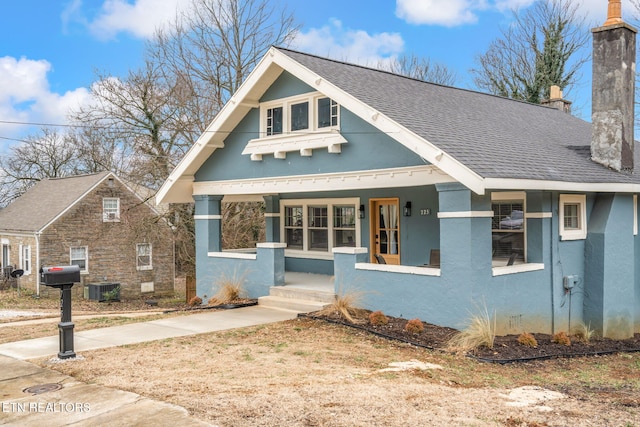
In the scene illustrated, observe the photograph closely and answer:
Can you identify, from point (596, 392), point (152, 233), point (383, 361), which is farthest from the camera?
point (152, 233)

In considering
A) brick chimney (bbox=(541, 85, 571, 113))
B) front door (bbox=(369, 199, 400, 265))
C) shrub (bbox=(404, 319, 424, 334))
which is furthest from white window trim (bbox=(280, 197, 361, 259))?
brick chimney (bbox=(541, 85, 571, 113))

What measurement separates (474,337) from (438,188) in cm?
264

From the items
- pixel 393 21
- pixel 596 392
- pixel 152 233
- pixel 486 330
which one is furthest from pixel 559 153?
pixel 152 233

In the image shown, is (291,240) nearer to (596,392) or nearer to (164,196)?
(164,196)

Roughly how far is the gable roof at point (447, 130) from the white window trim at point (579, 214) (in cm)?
58

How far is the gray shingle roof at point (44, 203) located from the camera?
25953 millimetres

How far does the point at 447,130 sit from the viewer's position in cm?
1112

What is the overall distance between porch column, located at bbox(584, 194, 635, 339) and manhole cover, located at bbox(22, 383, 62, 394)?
33.6 feet

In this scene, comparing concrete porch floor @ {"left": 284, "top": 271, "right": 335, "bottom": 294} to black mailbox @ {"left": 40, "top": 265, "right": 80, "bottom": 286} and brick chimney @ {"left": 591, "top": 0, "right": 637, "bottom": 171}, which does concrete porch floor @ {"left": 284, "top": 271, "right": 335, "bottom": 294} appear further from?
brick chimney @ {"left": 591, "top": 0, "right": 637, "bottom": 171}

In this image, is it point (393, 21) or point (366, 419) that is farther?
point (393, 21)

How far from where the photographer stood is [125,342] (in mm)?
9047

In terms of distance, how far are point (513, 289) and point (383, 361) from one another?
362 cm

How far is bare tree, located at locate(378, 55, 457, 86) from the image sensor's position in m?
38.7

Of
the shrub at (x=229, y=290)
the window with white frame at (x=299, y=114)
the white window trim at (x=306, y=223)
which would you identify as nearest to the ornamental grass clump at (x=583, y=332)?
the white window trim at (x=306, y=223)
